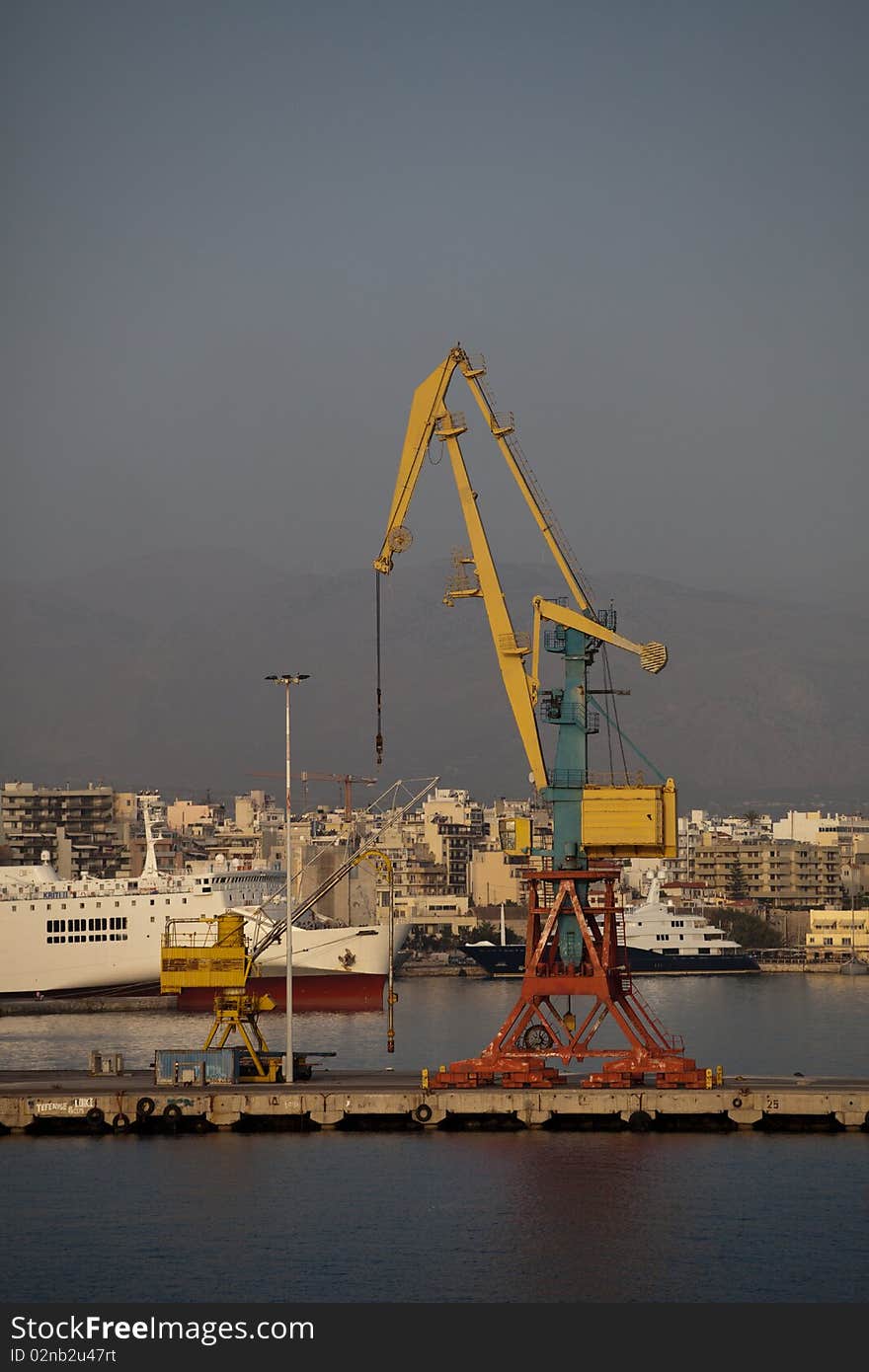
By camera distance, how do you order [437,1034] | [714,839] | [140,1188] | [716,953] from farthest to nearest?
[714,839]
[716,953]
[437,1034]
[140,1188]

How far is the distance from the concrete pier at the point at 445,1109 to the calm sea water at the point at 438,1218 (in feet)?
2.32

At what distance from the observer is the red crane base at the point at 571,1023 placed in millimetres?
48500

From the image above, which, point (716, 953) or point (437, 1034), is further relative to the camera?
point (716, 953)

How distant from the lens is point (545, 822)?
193375 millimetres

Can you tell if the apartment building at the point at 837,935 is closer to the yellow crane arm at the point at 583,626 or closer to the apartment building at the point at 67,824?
the apartment building at the point at 67,824

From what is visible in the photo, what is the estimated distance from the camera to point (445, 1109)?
47188 mm

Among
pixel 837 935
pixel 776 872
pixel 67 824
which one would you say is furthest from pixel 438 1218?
pixel 67 824

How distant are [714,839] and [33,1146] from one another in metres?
128

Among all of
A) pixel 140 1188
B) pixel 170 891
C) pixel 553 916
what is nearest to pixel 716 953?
pixel 170 891

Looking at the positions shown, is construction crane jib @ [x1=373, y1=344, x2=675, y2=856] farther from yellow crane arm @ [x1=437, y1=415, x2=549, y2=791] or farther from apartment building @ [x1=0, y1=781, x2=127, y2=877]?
apartment building @ [x1=0, y1=781, x2=127, y2=877]

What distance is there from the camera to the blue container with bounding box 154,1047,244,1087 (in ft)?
165

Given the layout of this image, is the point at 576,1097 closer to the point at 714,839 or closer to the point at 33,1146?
the point at 33,1146

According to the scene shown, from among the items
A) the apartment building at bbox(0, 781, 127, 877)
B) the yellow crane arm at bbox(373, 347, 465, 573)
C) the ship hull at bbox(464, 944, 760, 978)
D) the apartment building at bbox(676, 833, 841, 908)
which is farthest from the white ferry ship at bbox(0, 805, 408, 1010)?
the apartment building at bbox(0, 781, 127, 877)

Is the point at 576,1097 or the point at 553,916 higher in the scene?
the point at 553,916
